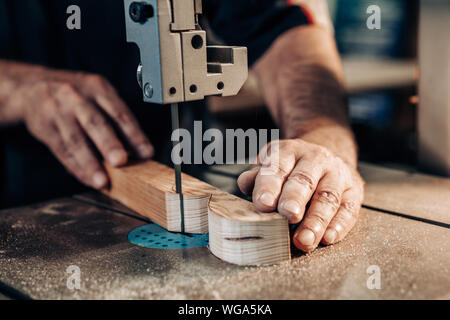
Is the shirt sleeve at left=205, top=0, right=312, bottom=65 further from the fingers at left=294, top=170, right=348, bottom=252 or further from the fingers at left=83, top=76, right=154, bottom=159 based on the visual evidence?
the fingers at left=294, top=170, right=348, bottom=252

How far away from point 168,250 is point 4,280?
26 centimetres

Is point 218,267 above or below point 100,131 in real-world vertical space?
below

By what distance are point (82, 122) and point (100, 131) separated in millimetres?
55

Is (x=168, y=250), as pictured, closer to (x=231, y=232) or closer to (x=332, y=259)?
(x=231, y=232)

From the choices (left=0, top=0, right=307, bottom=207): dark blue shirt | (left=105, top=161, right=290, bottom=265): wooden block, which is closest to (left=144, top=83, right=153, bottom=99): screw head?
(left=105, top=161, right=290, bottom=265): wooden block

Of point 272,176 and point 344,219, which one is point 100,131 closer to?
point 272,176

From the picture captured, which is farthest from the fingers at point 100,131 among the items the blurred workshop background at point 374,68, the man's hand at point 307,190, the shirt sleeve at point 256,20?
the blurred workshop background at point 374,68

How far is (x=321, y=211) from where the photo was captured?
804 mm

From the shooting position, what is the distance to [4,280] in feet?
2.37

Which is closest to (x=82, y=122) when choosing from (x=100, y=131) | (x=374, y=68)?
(x=100, y=131)

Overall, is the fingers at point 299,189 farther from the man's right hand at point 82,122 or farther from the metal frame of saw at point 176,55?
the man's right hand at point 82,122

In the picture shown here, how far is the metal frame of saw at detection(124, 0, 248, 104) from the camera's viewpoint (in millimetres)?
713

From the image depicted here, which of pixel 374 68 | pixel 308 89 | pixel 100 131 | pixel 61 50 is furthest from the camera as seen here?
pixel 374 68

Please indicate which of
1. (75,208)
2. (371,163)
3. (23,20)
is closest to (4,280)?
(75,208)
